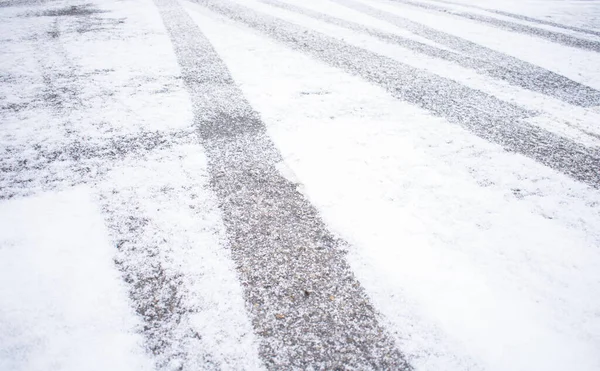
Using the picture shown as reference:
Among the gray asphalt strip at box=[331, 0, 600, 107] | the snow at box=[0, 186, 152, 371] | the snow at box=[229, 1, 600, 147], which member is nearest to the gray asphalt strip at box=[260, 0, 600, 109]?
the gray asphalt strip at box=[331, 0, 600, 107]

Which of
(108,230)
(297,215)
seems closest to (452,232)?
(297,215)

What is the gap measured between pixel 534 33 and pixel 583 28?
1.32 meters

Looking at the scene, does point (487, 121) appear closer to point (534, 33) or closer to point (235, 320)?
point (235, 320)

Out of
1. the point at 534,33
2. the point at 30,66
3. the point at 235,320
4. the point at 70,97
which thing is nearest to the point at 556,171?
the point at 235,320

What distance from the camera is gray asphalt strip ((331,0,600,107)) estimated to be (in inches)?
126

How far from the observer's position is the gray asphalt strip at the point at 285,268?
123 cm

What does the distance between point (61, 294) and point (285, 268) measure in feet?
3.08

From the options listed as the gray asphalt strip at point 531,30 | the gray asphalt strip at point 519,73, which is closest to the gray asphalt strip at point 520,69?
the gray asphalt strip at point 519,73

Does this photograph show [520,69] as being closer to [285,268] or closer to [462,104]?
[462,104]

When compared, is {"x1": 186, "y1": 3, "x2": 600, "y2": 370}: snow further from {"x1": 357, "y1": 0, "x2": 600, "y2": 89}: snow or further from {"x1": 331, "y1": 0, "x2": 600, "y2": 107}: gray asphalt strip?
{"x1": 357, "y1": 0, "x2": 600, "y2": 89}: snow

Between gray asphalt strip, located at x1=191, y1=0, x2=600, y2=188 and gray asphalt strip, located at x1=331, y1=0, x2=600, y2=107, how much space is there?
2.41 feet

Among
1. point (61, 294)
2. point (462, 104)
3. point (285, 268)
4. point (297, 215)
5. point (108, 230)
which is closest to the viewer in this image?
point (61, 294)

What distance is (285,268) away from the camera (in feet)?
5.01

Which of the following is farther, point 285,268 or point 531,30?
point 531,30
